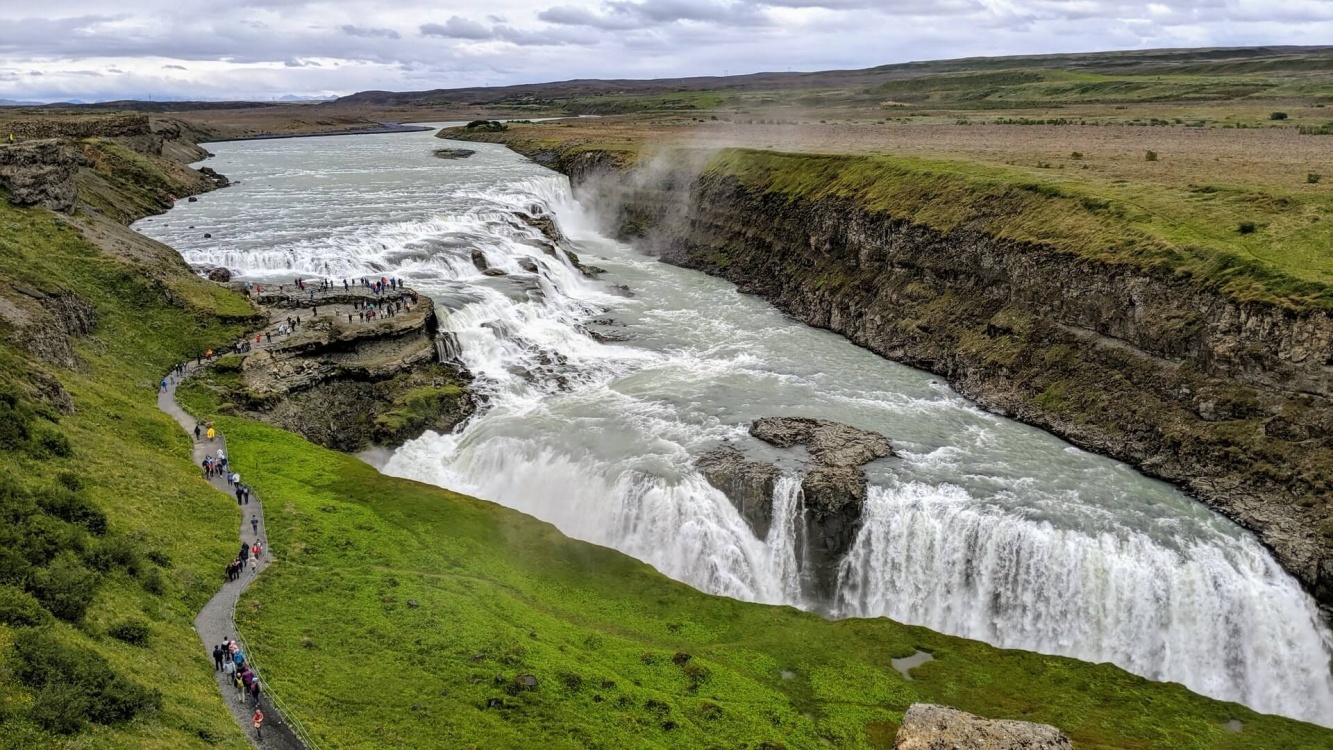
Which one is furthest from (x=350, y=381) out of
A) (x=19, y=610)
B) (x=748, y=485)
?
(x=19, y=610)

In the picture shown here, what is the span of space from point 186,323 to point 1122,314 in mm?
55825

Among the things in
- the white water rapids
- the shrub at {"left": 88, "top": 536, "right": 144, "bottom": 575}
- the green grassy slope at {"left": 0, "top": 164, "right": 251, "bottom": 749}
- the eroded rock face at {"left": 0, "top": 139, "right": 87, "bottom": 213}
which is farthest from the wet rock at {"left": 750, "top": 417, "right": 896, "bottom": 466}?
the eroded rock face at {"left": 0, "top": 139, "right": 87, "bottom": 213}

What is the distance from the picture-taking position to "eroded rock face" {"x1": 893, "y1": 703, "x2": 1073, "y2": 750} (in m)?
23.6

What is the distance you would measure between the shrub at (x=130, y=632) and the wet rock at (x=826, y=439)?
91.4ft

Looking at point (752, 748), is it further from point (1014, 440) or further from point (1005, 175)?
point (1005, 175)

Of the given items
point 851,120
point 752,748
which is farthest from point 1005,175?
point 851,120

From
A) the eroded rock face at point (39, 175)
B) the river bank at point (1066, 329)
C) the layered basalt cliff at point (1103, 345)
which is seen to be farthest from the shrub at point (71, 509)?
the river bank at point (1066, 329)

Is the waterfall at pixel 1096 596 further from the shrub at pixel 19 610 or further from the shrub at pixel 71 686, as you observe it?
the shrub at pixel 19 610

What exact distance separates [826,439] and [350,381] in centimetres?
2789

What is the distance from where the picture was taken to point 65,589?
80.8ft

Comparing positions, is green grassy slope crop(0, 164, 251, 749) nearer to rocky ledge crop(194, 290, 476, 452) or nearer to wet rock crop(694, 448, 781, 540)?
rocky ledge crop(194, 290, 476, 452)

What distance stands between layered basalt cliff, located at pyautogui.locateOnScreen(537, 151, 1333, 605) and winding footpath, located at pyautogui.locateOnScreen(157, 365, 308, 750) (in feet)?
124

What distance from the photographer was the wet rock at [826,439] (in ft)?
137

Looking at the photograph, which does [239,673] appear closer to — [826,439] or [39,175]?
[826,439]
